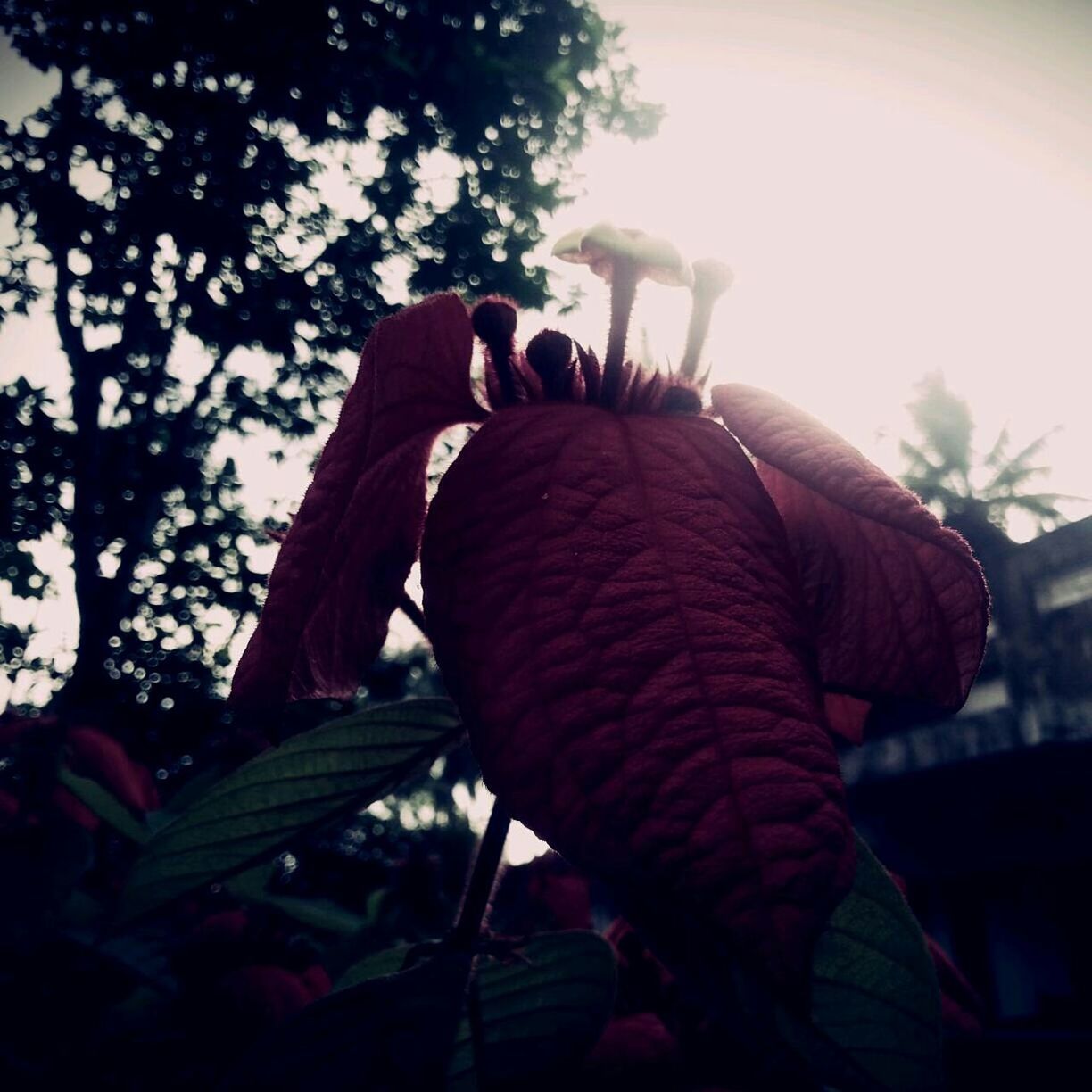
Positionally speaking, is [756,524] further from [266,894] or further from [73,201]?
[73,201]

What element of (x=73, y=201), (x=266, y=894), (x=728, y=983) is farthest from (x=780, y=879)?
(x=73, y=201)

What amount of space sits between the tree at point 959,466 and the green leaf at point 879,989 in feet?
44.7

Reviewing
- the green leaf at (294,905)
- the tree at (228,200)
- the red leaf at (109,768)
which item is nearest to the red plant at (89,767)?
the red leaf at (109,768)

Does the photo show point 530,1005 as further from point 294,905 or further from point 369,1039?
point 294,905

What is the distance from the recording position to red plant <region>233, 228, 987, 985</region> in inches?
6.1

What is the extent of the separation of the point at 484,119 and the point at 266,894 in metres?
4.93

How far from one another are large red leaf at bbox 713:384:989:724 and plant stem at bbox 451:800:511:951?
11cm

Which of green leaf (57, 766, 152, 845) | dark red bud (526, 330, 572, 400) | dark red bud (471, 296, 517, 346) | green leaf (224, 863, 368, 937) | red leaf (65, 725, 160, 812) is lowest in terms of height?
green leaf (224, 863, 368, 937)

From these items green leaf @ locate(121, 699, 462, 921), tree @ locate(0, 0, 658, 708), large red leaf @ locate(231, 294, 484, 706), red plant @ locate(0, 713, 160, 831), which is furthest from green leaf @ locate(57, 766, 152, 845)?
tree @ locate(0, 0, 658, 708)

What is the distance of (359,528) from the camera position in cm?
23

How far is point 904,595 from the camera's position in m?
0.25

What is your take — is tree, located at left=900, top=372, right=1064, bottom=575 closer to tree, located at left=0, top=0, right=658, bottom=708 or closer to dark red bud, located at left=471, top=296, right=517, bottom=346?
tree, located at left=0, top=0, right=658, bottom=708

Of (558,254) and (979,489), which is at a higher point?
(979,489)

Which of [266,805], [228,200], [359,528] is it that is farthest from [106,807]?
[228,200]
